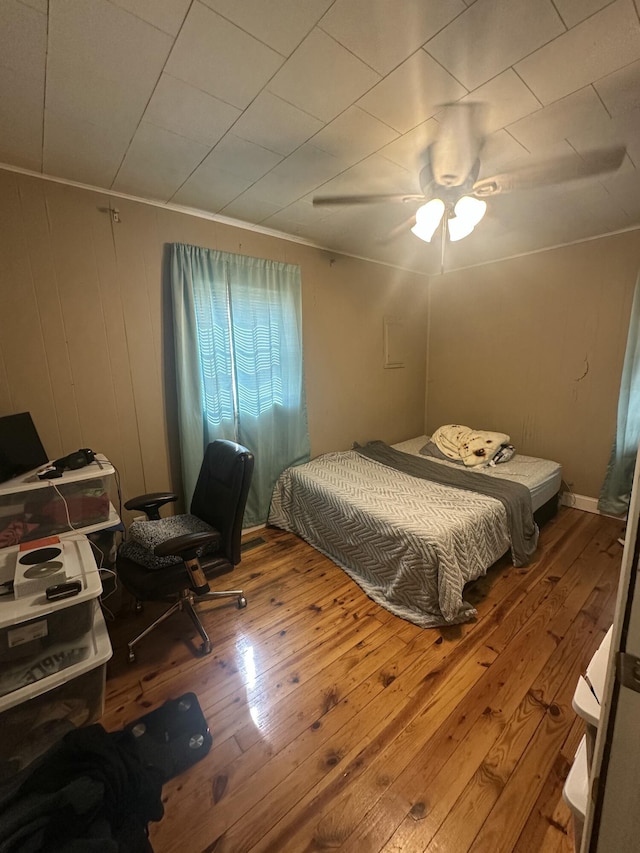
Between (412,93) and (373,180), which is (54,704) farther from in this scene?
(373,180)

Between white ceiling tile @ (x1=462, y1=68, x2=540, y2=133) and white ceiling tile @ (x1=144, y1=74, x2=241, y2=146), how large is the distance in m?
0.97

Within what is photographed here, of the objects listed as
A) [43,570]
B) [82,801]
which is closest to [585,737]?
[82,801]

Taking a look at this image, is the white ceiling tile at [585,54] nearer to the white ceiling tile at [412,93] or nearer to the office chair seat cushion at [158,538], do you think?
the white ceiling tile at [412,93]

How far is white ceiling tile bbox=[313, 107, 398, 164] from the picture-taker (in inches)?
55.6

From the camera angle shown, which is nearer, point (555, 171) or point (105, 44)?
point (105, 44)

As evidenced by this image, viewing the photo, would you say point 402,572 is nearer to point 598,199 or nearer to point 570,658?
point 570,658

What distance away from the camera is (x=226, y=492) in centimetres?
182

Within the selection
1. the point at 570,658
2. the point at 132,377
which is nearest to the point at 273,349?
the point at 132,377

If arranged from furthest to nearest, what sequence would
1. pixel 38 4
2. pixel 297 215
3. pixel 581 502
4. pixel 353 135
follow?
pixel 581 502, pixel 297 215, pixel 353 135, pixel 38 4

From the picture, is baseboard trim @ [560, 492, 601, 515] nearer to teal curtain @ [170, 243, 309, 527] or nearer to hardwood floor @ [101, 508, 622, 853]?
hardwood floor @ [101, 508, 622, 853]

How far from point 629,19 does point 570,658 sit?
8.05ft

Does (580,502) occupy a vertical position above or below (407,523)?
below

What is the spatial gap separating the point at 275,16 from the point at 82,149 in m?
1.19

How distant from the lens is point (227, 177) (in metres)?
1.87
